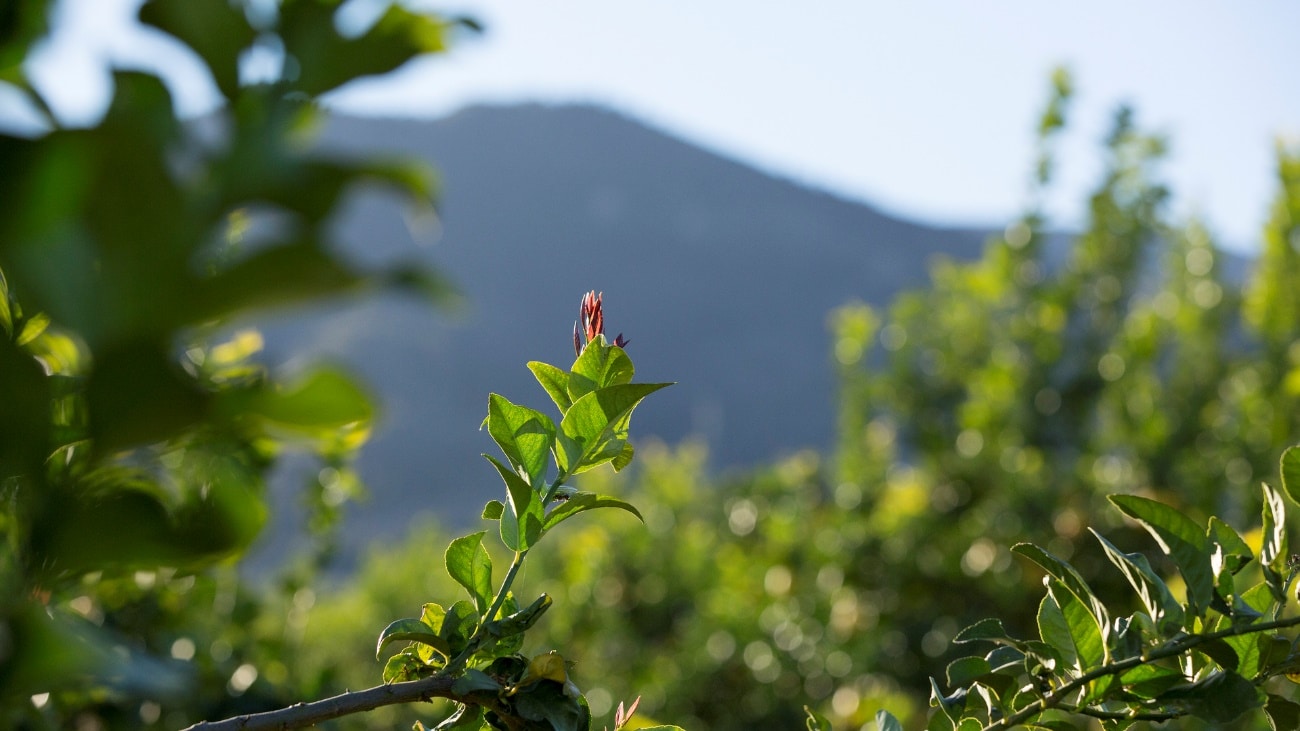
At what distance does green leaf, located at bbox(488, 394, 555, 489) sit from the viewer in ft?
2.78

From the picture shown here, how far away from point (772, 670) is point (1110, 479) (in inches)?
69.3

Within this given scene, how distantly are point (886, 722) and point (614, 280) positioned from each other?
31.1 metres

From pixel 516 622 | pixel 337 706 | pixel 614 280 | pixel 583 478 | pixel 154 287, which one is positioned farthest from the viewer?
pixel 614 280

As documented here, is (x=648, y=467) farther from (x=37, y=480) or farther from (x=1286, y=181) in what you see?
(x=37, y=480)

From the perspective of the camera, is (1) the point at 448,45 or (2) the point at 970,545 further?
(2) the point at 970,545

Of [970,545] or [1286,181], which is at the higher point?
[1286,181]

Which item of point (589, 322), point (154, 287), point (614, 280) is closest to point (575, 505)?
point (589, 322)

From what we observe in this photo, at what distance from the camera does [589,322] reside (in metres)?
0.90

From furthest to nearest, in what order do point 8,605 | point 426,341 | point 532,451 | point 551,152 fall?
point 551,152 < point 426,341 < point 532,451 < point 8,605

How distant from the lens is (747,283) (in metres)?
36.4

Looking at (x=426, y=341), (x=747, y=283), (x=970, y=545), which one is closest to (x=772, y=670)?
(x=970, y=545)

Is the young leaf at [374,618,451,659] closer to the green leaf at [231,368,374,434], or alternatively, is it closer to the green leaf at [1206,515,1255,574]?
the green leaf at [231,368,374,434]

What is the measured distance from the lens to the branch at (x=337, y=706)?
689 millimetres

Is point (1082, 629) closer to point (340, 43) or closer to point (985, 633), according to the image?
point (985, 633)
